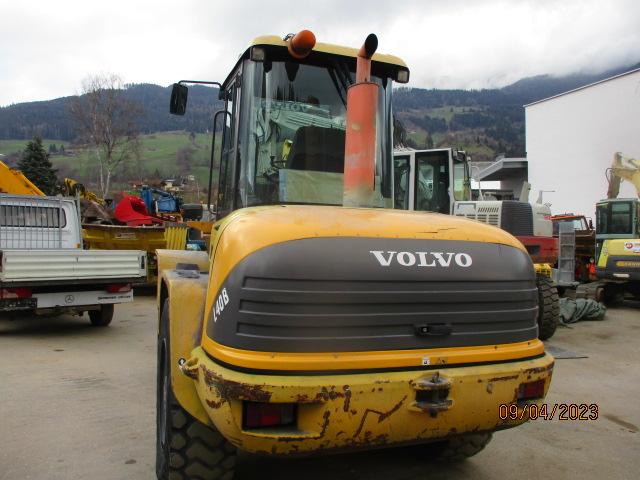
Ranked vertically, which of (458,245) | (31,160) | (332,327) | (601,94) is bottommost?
(332,327)

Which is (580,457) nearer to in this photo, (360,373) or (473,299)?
(473,299)

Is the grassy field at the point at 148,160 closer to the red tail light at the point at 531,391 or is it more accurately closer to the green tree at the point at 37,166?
the green tree at the point at 37,166

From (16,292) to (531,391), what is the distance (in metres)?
6.43

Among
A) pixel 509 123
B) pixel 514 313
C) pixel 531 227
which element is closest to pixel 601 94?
pixel 531 227

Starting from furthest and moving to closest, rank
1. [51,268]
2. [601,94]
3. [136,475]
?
[601,94] → [51,268] → [136,475]

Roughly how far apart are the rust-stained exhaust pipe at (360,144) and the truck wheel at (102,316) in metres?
5.79

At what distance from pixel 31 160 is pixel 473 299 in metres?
34.2

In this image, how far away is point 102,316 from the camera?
7910 mm

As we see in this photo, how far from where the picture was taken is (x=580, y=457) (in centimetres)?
364

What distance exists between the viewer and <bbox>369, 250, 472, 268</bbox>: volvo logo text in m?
2.38

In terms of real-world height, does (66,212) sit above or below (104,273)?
above

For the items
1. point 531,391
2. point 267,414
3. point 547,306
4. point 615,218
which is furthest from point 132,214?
point 615,218

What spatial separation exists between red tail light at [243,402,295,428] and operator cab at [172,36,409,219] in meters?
1.54

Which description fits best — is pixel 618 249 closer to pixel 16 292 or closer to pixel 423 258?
pixel 423 258
